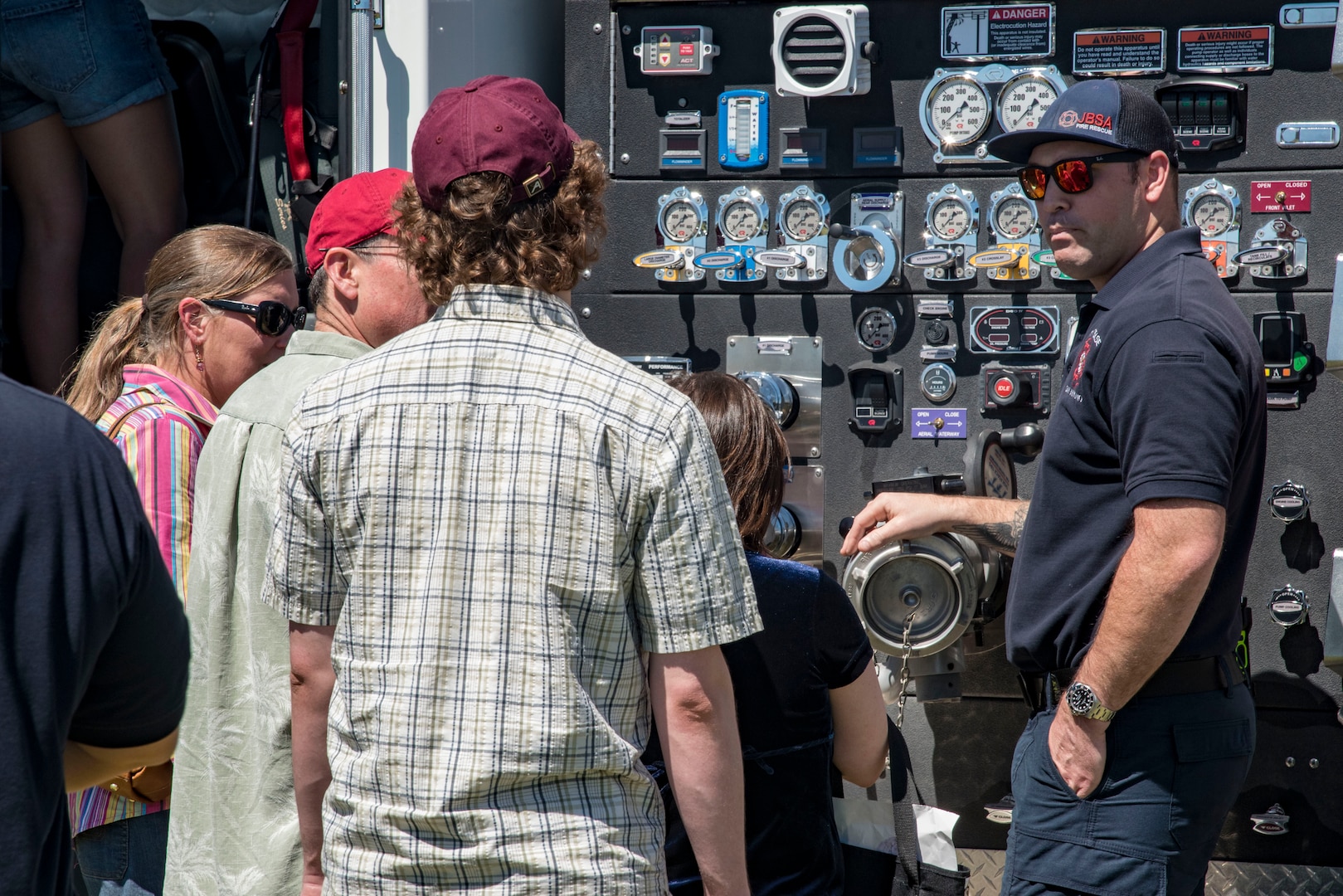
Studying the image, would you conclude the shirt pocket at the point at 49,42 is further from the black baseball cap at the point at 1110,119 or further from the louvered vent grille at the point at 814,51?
the black baseball cap at the point at 1110,119

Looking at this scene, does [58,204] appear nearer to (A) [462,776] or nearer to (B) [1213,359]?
(A) [462,776]

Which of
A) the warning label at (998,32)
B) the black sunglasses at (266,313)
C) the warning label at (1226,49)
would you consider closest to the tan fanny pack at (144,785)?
the black sunglasses at (266,313)


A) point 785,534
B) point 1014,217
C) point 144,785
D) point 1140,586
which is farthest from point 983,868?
point 144,785

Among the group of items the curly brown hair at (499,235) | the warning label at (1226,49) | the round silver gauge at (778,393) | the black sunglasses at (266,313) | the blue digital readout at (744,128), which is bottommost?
the round silver gauge at (778,393)

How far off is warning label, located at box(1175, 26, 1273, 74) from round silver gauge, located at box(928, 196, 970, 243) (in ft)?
2.13

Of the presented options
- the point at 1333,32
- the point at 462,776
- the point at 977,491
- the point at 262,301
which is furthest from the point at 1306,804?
the point at 262,301

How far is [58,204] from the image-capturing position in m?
3.75

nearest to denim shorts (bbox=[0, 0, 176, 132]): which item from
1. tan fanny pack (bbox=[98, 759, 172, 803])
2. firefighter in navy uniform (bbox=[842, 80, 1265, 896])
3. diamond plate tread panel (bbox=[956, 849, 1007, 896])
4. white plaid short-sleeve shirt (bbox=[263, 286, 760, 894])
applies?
tan fanny pack (bbox=[98, 759, 172, 803])

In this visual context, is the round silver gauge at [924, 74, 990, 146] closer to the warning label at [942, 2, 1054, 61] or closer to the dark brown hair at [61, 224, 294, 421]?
the warning label at [942, 2, 1054, 61]

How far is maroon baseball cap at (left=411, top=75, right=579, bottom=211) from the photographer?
62.9 inches

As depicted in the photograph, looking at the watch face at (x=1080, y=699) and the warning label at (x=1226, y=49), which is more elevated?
the warning label at (x=1226, y=49)

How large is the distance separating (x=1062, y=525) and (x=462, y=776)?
3.94 feet

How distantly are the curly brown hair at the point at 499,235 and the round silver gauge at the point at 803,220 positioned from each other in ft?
5.96

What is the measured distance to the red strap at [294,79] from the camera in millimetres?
3459
